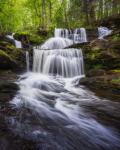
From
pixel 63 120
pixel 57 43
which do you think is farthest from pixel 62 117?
pixel 57 43

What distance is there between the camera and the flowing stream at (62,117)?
4176 mm

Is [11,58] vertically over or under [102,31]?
under

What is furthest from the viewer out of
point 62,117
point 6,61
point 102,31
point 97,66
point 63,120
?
point 102,31

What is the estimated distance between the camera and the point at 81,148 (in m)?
3.93

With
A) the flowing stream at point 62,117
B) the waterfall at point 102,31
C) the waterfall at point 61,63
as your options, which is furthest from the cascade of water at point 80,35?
the flowing stream at point 62,117

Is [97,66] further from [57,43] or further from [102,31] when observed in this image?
[102,31]

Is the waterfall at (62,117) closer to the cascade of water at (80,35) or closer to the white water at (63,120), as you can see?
the white water at (63,120)

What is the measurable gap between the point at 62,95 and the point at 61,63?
4.70m

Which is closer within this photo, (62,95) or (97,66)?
(62,95)

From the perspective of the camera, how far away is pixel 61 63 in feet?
40.4

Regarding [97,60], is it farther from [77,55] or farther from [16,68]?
[16,68]

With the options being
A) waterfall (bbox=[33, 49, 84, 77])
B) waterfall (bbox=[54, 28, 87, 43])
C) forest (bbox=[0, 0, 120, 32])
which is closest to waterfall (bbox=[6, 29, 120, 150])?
waterfall (bbox=[33, 49, 84, 77])

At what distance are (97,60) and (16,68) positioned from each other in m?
5.11

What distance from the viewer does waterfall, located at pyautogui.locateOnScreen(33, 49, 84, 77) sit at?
39.8 feet
